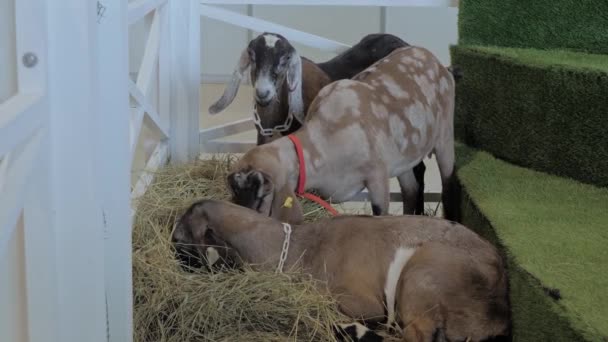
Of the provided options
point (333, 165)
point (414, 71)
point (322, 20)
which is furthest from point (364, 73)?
point (322, 20)

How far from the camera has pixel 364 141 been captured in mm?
3453

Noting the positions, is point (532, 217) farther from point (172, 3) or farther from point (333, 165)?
point (172, 3)

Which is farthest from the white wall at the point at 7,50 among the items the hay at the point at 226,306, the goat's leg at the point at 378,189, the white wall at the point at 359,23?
the white wall at the point at 359,23

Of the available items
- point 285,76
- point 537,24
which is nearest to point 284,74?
point 285,76

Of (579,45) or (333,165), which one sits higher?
(579,45)

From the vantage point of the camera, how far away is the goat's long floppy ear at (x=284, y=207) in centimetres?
320

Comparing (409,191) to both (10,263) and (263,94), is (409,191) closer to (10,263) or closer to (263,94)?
(263,94)

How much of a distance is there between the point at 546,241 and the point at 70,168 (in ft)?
4.66

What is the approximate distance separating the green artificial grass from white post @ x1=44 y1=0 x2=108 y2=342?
2.72 meters

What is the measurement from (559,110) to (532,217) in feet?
Result: 2.25

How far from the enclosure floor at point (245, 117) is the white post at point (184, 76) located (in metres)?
0.43

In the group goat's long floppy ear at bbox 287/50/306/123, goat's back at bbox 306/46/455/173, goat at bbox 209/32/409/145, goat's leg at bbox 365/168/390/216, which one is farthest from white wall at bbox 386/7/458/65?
goat's leg at bbox 365/168/390/216

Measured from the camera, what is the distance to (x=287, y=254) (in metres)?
2.90

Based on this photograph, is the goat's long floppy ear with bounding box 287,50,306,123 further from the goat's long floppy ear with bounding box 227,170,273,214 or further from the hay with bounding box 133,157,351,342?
the hay with bounding box 133,157,351,342
